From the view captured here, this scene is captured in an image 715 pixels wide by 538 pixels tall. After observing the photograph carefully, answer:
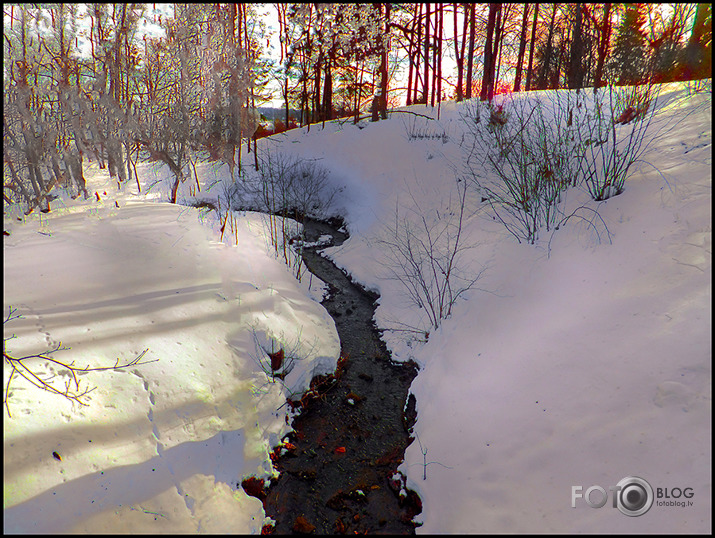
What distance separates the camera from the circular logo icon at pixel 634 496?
200 centimetres

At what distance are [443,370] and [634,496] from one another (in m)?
2.24

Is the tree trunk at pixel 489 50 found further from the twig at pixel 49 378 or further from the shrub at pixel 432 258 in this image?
the twig at pixel 49 378

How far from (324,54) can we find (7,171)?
13.2 metres

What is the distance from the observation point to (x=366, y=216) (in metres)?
9.73

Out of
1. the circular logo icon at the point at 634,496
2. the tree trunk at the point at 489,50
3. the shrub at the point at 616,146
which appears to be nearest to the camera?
the circular logo icon at the point at 634,496

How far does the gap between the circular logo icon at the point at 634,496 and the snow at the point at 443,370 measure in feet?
0.12

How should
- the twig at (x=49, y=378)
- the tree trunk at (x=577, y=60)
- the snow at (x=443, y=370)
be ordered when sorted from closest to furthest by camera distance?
the snow at (x=443, y=370) < the twig at (x=49, y=378) < the tree trunk at (x=577, y=60)

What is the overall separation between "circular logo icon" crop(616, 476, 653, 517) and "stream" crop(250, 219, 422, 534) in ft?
4.84

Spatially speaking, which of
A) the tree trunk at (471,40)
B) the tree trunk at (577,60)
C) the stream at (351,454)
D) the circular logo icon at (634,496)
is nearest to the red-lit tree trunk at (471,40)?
the tree trunk at (471,40)

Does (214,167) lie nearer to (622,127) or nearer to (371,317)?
(371,317)

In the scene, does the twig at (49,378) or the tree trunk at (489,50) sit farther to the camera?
the tree trunk at (489,50)

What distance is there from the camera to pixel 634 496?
6.74 feet

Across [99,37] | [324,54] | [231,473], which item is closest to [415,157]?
[324,54]

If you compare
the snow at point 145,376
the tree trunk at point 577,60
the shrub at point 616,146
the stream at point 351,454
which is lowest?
the stream at point 351,454
